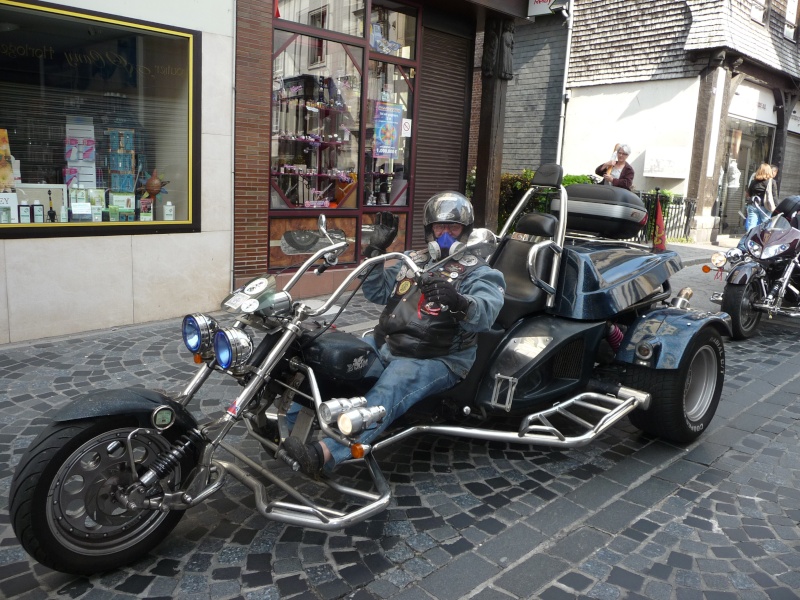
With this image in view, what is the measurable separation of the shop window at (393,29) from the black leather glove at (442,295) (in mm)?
6671

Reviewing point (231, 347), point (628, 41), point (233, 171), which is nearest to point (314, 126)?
point (233, 171)

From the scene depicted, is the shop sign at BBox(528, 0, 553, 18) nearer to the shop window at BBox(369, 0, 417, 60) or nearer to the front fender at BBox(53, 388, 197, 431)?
the shop window at BBox(369, 0, 417, 60)

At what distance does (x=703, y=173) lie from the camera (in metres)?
15.1

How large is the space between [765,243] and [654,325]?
399 centimetres

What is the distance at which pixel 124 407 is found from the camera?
270cm

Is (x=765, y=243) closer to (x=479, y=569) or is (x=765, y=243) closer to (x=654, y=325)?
(x=654, y=325)

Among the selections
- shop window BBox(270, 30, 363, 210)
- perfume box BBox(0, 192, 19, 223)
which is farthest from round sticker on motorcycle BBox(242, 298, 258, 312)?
shop window BBox(270, 30, 363, 210)

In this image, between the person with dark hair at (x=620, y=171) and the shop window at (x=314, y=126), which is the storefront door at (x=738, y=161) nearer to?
the person with dark hair at (x=620, y=171)

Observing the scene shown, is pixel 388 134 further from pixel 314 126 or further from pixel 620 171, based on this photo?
pixel 620 171

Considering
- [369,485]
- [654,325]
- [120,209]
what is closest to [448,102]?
[120,209]

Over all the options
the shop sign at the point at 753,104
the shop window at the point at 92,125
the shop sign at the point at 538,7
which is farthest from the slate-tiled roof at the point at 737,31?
the shop window at the point at 92,125

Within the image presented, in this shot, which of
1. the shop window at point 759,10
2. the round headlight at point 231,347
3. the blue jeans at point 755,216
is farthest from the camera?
the shop window at point 759,10

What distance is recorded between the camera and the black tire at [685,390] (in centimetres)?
413

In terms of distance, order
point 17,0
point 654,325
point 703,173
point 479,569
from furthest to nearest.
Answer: point 703,173, point 17,0, point 654,325, point 479,569
